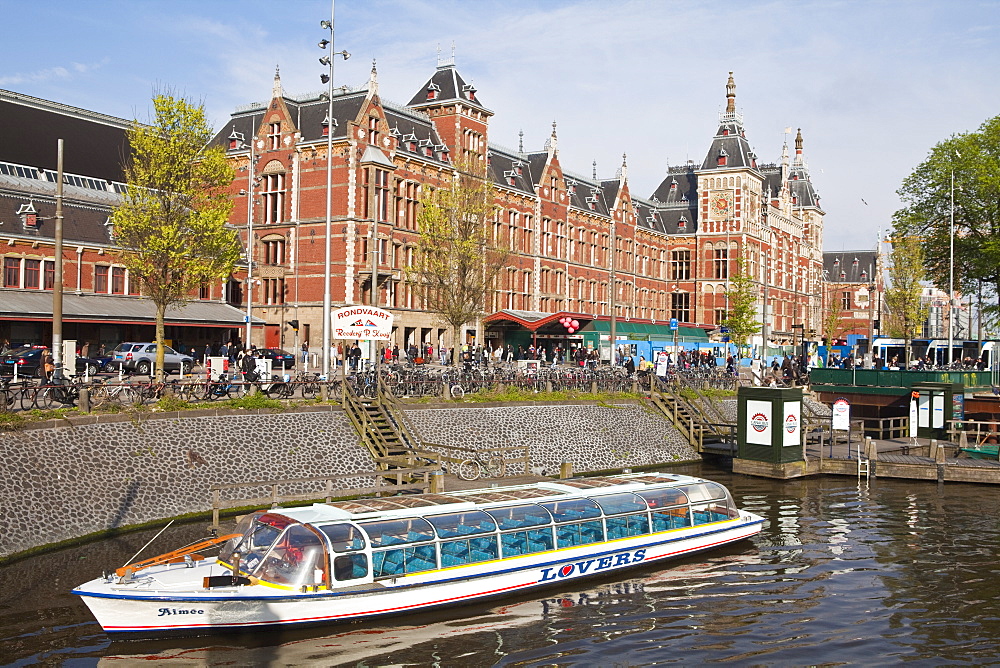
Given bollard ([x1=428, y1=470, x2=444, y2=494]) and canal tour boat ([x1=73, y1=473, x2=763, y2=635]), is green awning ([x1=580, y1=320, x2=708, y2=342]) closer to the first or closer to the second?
bollard ([x1=428, y1=470, x2=444, y2=494])

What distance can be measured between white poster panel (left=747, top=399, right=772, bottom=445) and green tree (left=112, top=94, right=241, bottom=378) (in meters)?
22.7

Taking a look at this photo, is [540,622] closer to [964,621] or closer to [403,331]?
[964,621]

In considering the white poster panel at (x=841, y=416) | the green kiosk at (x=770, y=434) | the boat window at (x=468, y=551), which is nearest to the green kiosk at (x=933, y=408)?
the white poster panel at (x=841, y=416)

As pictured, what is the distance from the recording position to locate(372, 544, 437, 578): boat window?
1755cm

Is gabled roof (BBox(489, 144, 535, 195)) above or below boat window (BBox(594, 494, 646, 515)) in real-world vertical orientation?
above

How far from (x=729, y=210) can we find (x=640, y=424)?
5687 cm

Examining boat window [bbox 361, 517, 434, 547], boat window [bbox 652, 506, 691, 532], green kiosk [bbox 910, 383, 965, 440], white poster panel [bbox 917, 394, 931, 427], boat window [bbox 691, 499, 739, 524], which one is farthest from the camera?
white poster panel [bbox 917, 394, 931, 427]

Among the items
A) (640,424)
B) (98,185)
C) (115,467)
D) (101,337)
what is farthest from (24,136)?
(640,424)

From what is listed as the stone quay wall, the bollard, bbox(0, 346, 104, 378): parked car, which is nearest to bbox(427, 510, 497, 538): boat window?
the bollard

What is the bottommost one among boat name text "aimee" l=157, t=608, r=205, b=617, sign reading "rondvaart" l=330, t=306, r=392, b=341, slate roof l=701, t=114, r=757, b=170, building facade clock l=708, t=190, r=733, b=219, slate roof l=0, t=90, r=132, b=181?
boat name text "aimee" l=157, t=608, r=205, b=617

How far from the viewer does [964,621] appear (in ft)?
59.9

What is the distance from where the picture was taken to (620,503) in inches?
868

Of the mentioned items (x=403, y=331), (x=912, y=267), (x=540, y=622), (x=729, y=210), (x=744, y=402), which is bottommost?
(x=540, y=622)

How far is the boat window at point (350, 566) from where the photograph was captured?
55.7 ft
